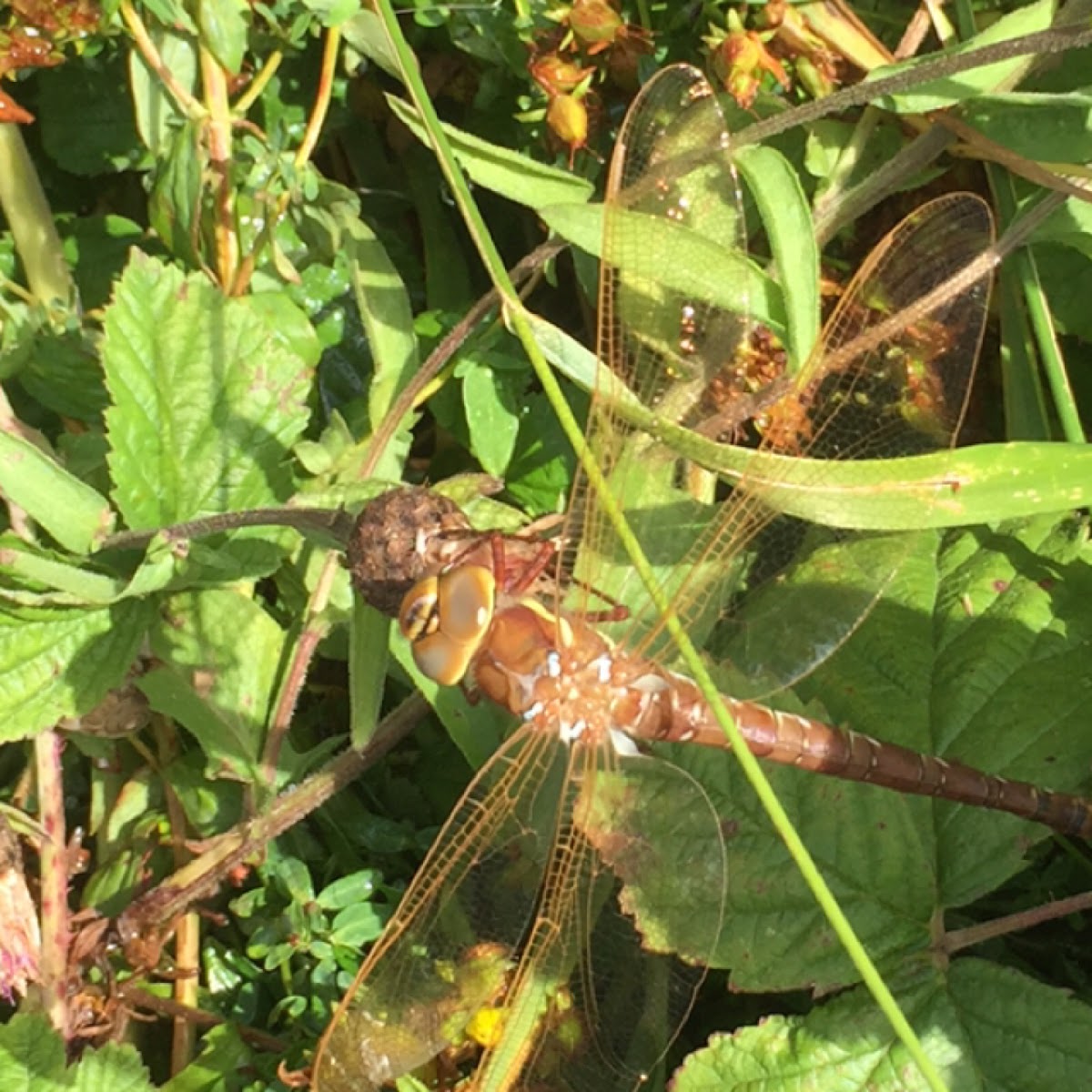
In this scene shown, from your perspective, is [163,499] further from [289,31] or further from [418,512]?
[289,31]

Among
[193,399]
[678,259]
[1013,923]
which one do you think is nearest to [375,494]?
[193,399]

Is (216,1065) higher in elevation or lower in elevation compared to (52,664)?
lower

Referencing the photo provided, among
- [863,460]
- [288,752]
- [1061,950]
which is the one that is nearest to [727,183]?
[863,460]

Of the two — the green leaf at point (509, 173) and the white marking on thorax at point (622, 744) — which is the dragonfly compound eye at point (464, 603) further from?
the green leaf at point (509, 173)

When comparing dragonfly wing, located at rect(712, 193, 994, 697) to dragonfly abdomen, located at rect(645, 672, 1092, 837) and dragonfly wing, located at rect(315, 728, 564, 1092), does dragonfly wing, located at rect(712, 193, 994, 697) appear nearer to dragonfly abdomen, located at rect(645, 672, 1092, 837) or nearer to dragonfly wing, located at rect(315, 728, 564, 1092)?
dragonfly abdomen, located at rect(645, 672, 1092, 837)

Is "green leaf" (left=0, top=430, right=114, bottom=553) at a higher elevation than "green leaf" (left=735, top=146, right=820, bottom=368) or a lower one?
lower

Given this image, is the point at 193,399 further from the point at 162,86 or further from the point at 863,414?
the point at 863,414

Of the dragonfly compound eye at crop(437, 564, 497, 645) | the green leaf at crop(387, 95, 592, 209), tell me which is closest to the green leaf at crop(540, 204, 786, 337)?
the green leaf at crop(387, 95, 592, 209)
